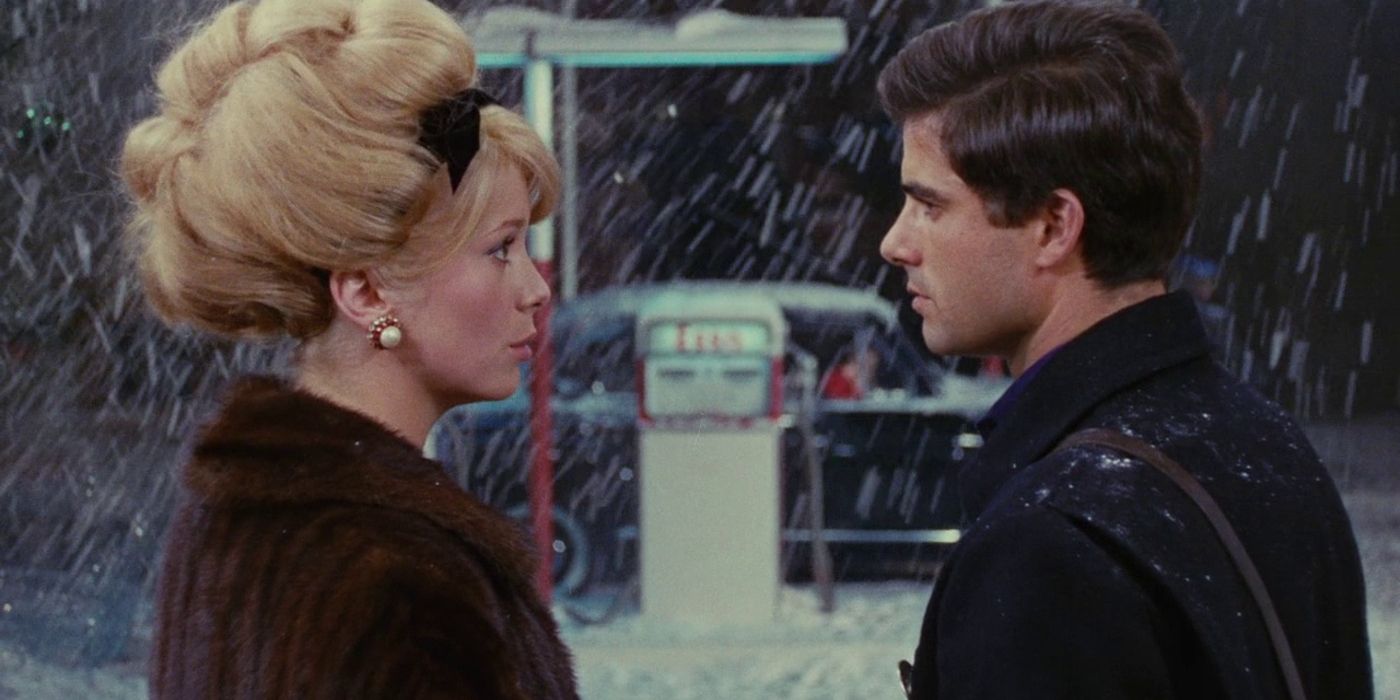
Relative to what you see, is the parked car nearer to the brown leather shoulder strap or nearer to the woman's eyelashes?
the woman's eyelashes

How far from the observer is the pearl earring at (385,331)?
179 centimetres

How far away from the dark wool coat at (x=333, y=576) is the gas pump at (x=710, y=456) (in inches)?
182

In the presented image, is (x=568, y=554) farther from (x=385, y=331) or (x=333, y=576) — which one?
(x=333, y=576)

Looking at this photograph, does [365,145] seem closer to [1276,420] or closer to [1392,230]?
[1276,420]

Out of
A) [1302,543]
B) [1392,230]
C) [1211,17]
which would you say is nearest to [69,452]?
[1302,543]

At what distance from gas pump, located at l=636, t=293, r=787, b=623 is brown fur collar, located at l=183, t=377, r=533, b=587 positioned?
183 inches

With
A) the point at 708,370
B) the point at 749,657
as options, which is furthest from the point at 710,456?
the point at 749,657

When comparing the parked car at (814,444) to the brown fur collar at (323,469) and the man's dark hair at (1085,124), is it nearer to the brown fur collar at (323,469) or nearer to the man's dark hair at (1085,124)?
the man's dark hair at (1085,124)

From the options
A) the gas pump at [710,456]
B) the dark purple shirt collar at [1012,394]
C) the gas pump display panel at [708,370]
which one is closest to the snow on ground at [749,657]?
the gas pump at [710,456]

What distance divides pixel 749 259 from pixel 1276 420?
11757mm

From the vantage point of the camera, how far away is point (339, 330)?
1.81m

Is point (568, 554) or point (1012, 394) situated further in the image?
point (568, 554)

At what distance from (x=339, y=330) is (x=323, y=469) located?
18 cm

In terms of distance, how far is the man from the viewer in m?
1.59
